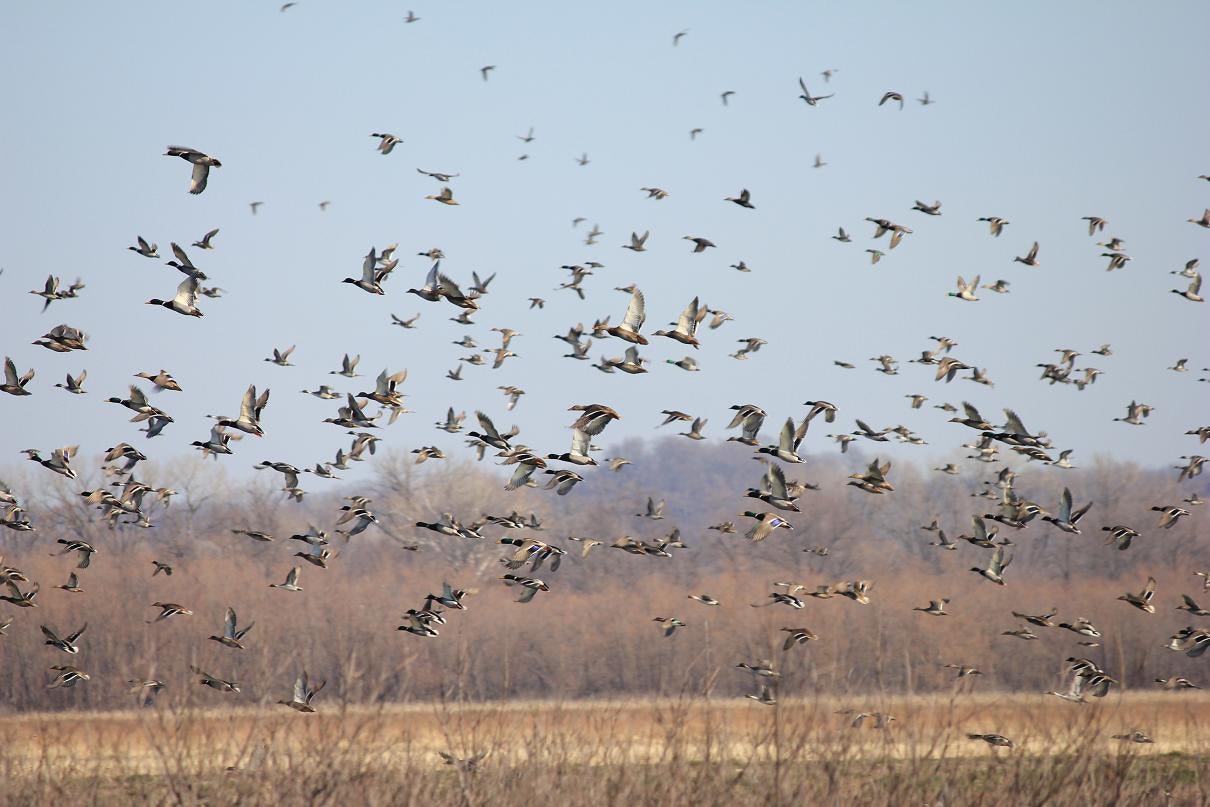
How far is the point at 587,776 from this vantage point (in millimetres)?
16312

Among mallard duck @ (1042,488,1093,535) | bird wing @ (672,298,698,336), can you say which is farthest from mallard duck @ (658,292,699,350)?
mallard duck @ (1042,488,1093,535)

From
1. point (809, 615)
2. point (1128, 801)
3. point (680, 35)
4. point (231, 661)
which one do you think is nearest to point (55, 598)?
point (231, 661)

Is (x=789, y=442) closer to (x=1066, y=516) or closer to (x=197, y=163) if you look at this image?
(x=1066, y=516)

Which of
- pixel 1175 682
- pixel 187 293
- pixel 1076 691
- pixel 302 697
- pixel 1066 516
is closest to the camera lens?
pixel 302 697

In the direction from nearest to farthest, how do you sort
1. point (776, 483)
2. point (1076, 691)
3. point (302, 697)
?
point (302, 697) → point (776, 483) → point (1076, 691)

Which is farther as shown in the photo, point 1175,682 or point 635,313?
point 1175,682

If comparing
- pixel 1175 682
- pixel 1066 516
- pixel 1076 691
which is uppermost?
pixel 1066 516

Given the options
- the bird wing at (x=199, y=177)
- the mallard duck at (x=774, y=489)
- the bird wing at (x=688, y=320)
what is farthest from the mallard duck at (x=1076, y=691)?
→ the bird wing at (x=199, y=177)

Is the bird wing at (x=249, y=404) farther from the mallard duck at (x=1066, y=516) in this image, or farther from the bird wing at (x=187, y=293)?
the mallard duck at (x=1066, y=516)

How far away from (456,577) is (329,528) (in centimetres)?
2654

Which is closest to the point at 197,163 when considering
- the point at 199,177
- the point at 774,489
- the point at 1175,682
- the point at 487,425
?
the point at 199,177

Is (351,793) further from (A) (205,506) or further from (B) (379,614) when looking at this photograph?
(A) (205,506)

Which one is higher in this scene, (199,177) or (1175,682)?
(199,177)

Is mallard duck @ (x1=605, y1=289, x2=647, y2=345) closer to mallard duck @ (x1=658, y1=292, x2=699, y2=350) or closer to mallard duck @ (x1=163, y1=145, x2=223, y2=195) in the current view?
mallard duck @ (x1=658, y1=292, x2=699, y2=350)
